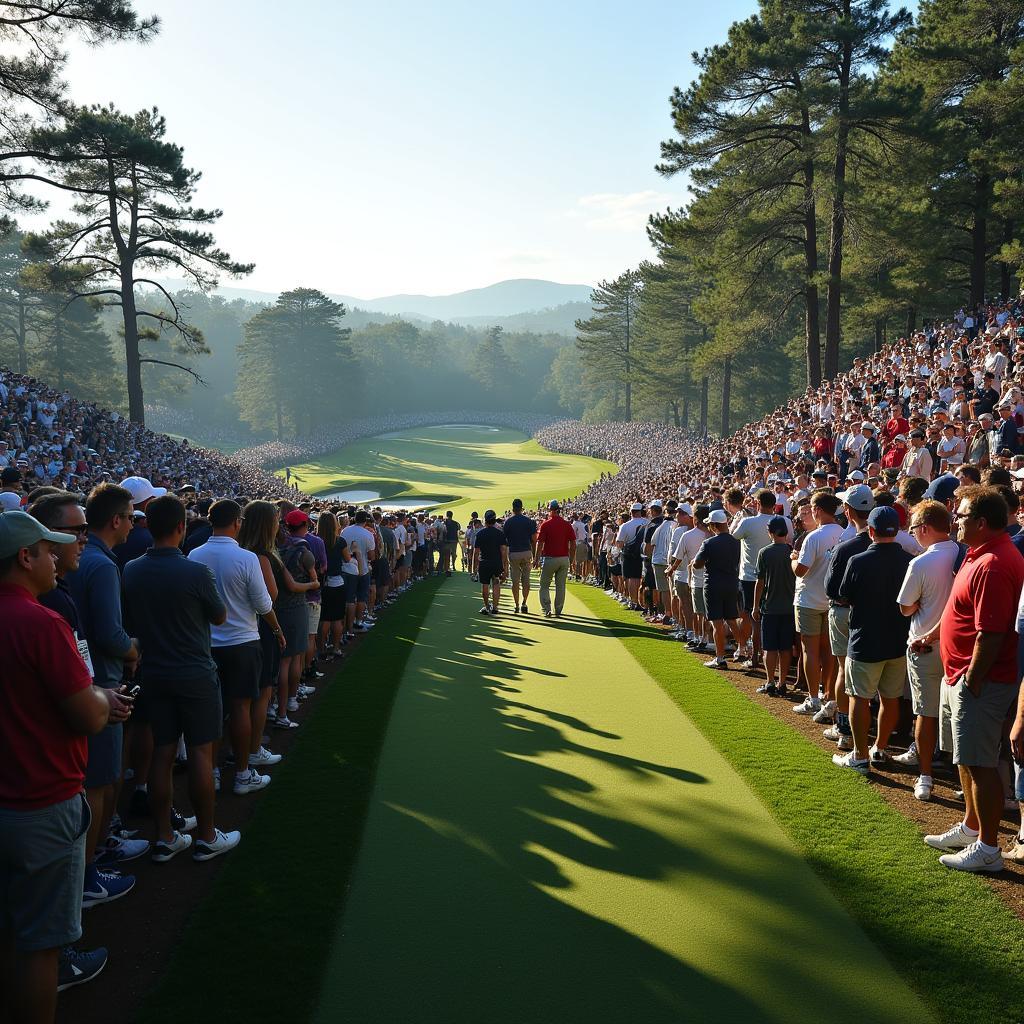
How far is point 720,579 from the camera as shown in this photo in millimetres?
10922

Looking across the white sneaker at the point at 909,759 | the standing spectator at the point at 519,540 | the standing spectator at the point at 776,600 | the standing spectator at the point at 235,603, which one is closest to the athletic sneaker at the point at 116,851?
the standing spectator at the point at 235,603

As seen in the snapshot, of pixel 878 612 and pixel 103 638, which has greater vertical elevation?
pixel 103 638

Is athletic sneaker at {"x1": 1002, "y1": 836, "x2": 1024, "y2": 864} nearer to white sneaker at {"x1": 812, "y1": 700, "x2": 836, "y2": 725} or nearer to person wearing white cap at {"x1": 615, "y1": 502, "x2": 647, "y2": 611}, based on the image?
white sneaker at {"x1": 812, "y1": 700, "x2": 836, "y2": 725}

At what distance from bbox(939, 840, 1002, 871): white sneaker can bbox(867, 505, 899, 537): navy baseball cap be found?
8.11 ft

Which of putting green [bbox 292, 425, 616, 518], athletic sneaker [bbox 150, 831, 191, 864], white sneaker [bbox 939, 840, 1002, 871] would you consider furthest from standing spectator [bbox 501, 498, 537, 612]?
putting green [bbox 292, 425, 616, 518]

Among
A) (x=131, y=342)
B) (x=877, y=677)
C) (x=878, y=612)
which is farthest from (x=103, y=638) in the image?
(x=131, y=342)

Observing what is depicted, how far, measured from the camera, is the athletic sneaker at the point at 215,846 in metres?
5.56

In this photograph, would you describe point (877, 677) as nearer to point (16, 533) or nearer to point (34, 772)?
point (34, 772)

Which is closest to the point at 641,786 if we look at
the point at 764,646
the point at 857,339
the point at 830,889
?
the point at 830,889

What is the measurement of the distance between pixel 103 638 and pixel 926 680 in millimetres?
5922

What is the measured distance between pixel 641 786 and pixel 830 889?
1841 mm

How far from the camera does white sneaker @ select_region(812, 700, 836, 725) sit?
27.7 ft

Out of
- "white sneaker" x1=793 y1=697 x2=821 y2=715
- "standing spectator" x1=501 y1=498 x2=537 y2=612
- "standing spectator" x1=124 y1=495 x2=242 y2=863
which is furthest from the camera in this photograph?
"standing spectator" x1=501 y1=498 x2=537 y2=612

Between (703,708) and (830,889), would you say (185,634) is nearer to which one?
(830,889)
